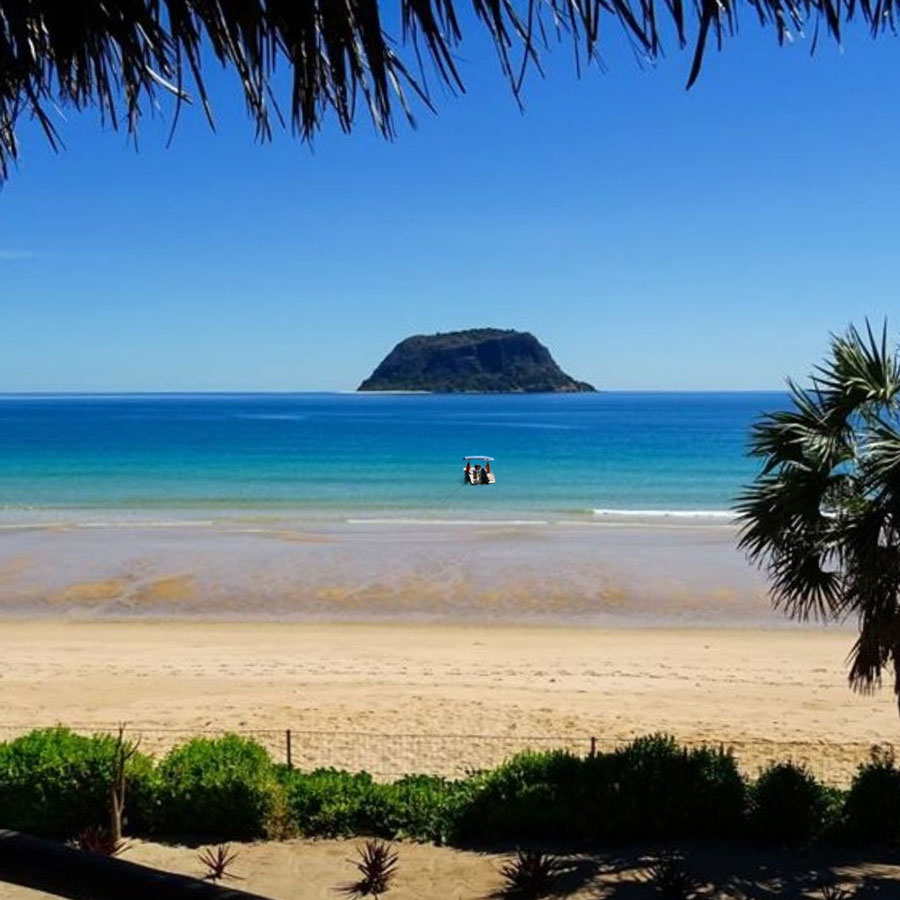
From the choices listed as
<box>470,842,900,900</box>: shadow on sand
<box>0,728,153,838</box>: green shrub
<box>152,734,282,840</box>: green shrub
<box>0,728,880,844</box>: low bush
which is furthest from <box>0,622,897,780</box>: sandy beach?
<box>470,842,900,900</box>: shadow on sand

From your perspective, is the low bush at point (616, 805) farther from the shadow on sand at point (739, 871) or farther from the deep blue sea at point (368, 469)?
the deep blue sea at point (368, 469)

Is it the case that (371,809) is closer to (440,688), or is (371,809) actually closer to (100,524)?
(440,688)

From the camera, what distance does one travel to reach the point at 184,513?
38812 millimetres

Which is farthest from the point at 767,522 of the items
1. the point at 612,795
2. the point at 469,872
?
the point at 469,872

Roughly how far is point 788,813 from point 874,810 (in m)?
0.72

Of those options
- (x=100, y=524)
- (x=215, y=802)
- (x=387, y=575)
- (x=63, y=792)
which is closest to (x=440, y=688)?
(x=215, y=802)

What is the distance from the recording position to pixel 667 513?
39000 mm

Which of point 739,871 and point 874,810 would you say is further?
point 874,810

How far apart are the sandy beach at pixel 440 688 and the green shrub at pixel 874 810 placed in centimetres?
278

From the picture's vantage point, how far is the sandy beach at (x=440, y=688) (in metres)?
12.2

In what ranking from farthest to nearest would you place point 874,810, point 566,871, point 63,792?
1. point 63,792
2. point 874,810
3. point 566,871

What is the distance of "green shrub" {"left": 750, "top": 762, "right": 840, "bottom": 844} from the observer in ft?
27.3

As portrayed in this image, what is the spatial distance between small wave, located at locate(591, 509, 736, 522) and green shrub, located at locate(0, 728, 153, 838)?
30.3 metres

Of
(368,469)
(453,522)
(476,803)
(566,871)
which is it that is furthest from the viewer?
(368,469)
